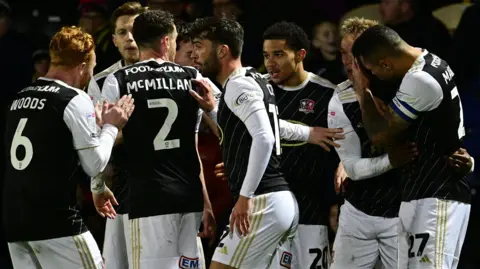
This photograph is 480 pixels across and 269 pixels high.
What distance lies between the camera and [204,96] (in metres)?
7.88

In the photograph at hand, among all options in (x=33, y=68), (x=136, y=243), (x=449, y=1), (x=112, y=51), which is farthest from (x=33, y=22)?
(x=136, y=243)

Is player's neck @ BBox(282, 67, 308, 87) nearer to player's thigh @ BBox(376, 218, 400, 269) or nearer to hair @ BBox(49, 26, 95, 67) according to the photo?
player's thigh @ BBox(376, 218, 400, 269)

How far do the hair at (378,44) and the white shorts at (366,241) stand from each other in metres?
1.49

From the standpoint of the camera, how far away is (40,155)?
7082 millimetres

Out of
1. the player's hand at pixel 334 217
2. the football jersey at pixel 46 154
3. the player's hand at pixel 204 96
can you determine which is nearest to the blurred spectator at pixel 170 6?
the player's hand at pixel 334 217

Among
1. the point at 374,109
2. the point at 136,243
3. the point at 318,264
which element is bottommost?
the point at 318,264

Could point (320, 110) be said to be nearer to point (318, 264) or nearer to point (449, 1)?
point (318, 264)

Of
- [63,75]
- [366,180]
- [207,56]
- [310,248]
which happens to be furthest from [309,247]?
[63,75]

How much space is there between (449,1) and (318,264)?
342 cm

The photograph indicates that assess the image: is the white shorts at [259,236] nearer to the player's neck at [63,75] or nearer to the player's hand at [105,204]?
the player's hand at [105,204]

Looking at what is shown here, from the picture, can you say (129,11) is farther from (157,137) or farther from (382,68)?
(382,68)

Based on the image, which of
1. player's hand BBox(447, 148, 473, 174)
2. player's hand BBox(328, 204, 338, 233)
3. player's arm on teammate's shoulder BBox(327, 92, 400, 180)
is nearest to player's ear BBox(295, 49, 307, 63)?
player's arm on teammate's shoulder BBox(327, 92, 400, 180)

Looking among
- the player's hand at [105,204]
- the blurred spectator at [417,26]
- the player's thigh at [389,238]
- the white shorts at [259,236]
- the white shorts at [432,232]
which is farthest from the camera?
the blurred spectator at [417,26]

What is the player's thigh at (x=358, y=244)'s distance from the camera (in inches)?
334
